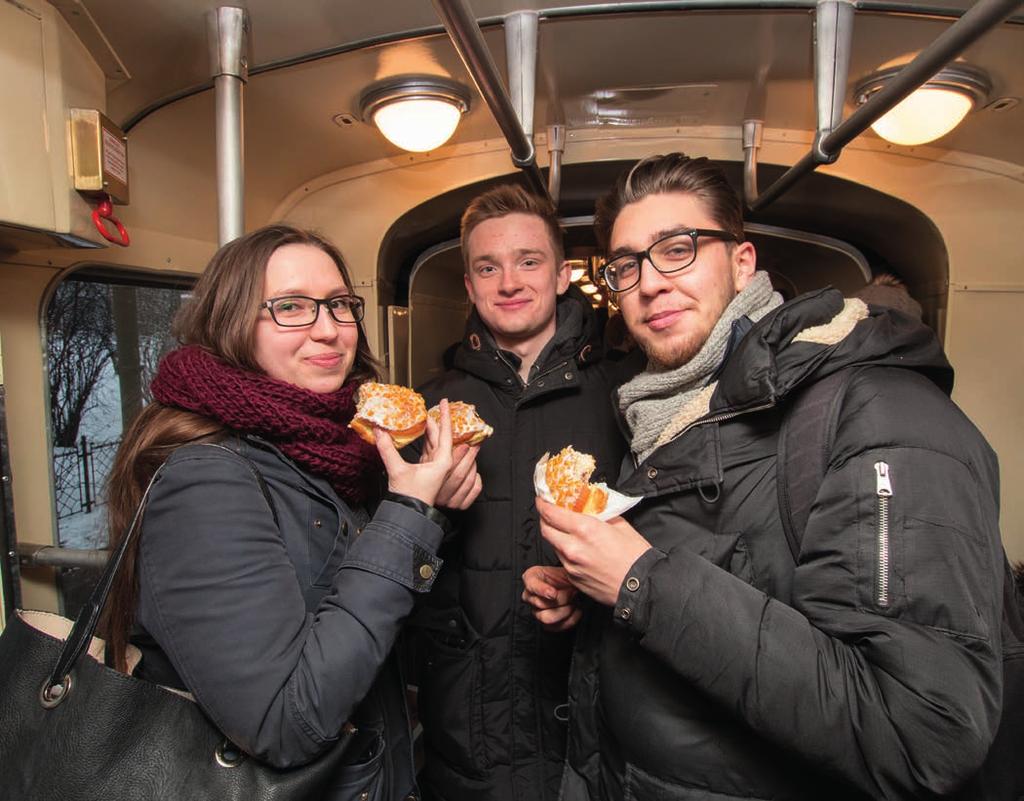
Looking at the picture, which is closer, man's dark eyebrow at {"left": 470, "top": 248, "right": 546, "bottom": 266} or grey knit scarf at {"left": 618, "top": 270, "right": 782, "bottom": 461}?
grey knit scarf at {"left": 618, "top": 270, "right": 782, "bottom": 461}

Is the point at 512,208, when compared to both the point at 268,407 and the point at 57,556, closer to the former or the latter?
the point at 268,407

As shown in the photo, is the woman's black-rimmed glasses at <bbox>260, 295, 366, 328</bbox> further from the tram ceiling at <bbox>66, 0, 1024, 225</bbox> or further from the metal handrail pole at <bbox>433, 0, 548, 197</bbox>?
the tram ceiling at <bbox>66, 0, 1024, 225</bbox>

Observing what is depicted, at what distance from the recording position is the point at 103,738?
1062mm

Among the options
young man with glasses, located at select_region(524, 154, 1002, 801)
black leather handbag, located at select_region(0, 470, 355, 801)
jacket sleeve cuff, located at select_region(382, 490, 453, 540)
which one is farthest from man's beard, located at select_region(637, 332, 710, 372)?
black leather handbag, located at select_region(0, 470, 355, 801)

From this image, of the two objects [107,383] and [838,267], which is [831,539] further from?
[838,267]

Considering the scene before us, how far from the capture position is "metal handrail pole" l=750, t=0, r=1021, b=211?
117 centimetres

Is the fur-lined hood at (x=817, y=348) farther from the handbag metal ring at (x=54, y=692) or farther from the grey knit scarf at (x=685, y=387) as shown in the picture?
the handbag metal ring at (x=54, y=692)

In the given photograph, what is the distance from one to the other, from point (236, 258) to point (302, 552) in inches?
30.0

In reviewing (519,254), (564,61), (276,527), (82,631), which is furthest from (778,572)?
(564,61)

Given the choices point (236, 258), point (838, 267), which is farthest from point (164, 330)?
point (838, 267)

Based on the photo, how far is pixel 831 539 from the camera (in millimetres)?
1079

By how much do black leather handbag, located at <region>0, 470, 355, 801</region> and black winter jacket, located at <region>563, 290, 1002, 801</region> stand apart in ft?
2.47

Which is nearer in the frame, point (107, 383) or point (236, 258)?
point (236, 258)

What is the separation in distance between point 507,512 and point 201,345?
3.68ft
